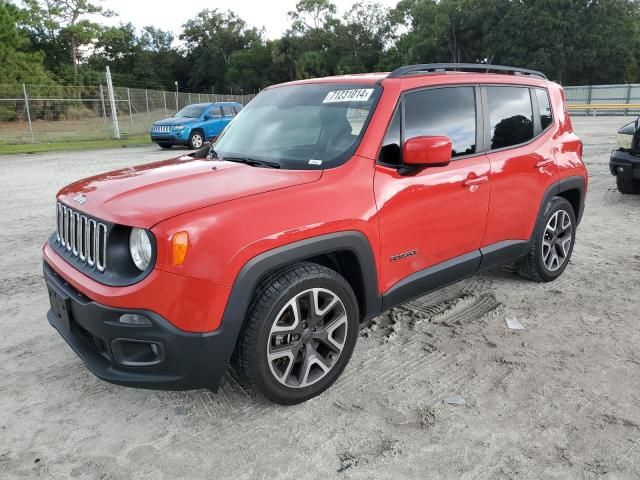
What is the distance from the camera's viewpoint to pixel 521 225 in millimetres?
4129

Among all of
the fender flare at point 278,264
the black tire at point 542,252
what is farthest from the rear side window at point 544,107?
the fender flare at point 278,264

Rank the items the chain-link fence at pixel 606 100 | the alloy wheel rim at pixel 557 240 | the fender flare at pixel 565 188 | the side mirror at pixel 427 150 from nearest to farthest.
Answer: the side mirror at pixel 427 150, the fender flare at pixel 565 188, the alloy wheel rim at pixel 557 240, the chain-link fence at pixel 606 100

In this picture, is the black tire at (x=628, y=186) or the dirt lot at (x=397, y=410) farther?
the black tire at (x=628, y=186)

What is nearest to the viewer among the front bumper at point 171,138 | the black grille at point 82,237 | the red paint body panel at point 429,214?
the black grille at point 82,237

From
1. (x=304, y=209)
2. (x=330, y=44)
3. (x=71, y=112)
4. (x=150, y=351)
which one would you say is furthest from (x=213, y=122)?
(x=330, y=44)

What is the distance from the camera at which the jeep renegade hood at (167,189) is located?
251 centimetres

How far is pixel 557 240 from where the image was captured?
4641 millimetres

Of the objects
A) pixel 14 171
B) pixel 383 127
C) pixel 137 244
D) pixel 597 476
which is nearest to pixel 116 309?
pixel 137 244

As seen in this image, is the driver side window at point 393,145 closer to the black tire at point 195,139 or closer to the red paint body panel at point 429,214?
the red paint body panel at point 429,214

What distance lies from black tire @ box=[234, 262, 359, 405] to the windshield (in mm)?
687

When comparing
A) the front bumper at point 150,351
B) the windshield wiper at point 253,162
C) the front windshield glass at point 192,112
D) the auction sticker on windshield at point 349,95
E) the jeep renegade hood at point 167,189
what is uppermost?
the front windshield glass at point 192,112

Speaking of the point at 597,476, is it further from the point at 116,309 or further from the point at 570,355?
the point at 116,309

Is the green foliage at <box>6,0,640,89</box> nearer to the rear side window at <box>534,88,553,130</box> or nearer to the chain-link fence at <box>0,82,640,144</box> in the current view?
the chain-link fence at <box>0,82,640,144</box>

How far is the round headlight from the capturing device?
8.00 feet
